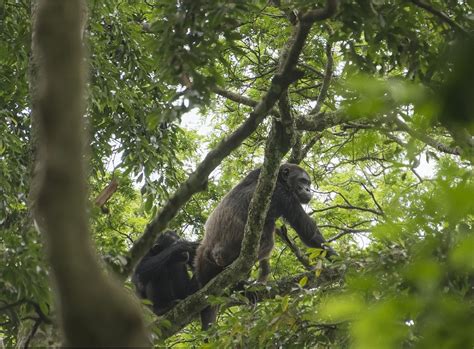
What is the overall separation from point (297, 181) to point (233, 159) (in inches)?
91.7

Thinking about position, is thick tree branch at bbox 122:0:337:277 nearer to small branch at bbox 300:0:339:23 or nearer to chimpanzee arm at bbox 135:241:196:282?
small branch at bbox 300:0:339:23

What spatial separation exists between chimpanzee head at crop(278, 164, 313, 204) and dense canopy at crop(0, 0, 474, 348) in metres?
0.35

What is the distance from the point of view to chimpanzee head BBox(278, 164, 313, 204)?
30.9 feet

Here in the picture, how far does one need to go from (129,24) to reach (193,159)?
4.18 meters

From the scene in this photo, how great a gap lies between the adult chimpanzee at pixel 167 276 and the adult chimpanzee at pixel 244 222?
20cm

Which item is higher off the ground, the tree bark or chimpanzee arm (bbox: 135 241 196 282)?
chimpanzee arm (bbox: 135 241 196 282)

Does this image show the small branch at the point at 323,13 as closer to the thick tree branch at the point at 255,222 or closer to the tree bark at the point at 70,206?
the thick tree branch at the point at 255,222

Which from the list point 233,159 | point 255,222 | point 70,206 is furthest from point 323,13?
point 233,159

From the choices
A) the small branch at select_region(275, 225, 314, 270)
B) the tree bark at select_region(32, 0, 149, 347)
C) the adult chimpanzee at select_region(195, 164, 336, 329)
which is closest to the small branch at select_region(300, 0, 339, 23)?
the tree bark at select_region(32, 0, 149, 347)

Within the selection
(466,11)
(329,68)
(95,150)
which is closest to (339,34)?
(466,11)

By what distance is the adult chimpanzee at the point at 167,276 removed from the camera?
28.7 ft

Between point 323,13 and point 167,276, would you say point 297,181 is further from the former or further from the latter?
point 323,13

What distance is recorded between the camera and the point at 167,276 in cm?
881

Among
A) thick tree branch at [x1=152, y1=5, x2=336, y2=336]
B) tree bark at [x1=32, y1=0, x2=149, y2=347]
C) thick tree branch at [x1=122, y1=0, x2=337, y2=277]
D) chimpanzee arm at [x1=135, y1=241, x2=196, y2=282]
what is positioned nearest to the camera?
tree bark at [x1=32, y1=0, x2=149, y2=347]
